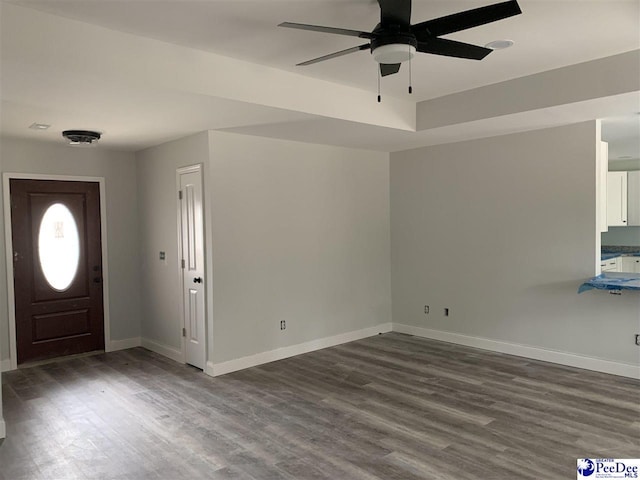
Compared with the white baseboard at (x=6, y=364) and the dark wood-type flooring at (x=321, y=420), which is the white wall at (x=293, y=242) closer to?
the dark wood-type flooring at (x=321, y=420)

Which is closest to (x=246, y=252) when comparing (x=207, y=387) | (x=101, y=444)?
(x=207, y=387)

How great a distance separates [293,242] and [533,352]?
2940 millimetres

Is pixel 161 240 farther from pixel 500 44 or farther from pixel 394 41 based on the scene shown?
pixel 500 44

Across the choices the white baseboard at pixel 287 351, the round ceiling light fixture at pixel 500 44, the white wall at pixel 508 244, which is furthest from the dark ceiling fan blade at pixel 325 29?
the white baseboard at pixel 287 351

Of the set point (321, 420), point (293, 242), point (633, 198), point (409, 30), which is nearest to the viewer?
point (409, 30)

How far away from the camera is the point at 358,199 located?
638cm

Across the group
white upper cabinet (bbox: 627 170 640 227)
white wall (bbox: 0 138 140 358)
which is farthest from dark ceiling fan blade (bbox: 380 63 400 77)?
white upper cabinet (bbox: 627 170 640 227)

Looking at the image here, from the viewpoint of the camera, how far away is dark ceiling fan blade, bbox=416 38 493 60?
8.80 feet

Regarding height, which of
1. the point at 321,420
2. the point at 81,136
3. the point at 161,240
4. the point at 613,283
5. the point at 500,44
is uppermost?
the point at 500,44

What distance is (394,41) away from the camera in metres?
2.58

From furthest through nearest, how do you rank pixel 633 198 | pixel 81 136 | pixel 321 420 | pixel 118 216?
pixel 633 198 → pixel 118 216 → pixel 81 136 → pixel 321 420

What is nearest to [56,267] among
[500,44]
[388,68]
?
[388,68]

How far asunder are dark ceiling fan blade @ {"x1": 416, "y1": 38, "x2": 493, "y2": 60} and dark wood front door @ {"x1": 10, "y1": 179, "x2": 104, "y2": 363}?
15.1 ft

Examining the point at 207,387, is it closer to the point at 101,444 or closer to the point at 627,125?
the point at 101,444
